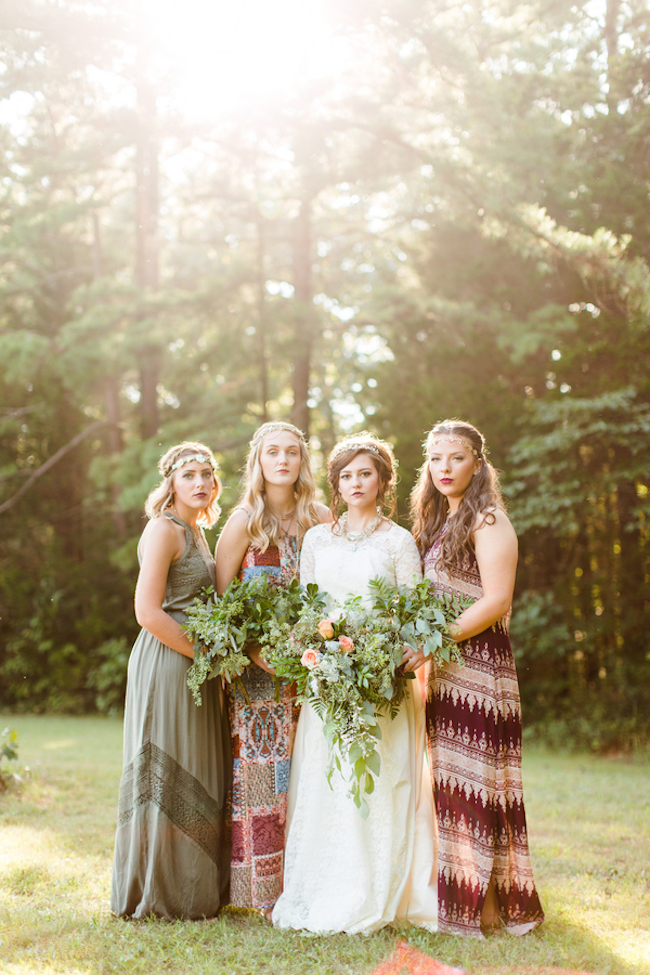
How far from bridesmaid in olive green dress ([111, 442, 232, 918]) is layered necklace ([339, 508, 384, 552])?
2.55ft

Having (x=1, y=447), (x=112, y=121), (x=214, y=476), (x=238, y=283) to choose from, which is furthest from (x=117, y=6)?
(x=214, y=476)

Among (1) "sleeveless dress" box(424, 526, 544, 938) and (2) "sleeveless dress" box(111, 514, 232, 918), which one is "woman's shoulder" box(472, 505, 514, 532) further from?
(2) "sleeveless dress" box(111, 514, 232, 918)

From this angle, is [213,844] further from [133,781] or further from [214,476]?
[214,476]

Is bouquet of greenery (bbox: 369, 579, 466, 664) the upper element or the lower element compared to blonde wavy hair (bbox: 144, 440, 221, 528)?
lower

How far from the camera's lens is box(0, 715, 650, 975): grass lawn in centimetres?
363

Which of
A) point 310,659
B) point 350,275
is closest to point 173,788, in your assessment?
point 310,659

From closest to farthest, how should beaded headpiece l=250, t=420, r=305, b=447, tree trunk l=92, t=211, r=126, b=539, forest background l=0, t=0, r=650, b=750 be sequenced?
beaded headpiece l=250, t=420, r=305, b=447 < forest background l=0, t=0, r=650, b=750 < tree trunk l=92, t=211, r=126, b=539

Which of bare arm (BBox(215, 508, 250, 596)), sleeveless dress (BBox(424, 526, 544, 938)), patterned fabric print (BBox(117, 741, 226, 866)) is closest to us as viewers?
sleeveless dress (BBox(424, 526, 544, 938))

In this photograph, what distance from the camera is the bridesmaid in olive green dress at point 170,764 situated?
4062 mm

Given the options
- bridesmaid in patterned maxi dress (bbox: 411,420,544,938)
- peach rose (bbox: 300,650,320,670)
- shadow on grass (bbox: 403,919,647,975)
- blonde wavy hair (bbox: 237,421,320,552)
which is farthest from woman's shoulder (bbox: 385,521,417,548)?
shadow on grass (bbox: 403,919,647,975)

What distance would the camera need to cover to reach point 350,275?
15914mm

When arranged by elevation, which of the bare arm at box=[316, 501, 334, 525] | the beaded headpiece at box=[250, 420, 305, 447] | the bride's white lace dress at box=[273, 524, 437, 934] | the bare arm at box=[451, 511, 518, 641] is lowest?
the bride's white lace dress at box=[273, 524, 437, 934]

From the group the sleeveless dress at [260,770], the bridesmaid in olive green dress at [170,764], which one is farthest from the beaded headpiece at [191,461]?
the sleeveless dress at [260,770]

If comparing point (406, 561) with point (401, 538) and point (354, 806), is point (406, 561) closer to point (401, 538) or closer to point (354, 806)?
point (401, 538)
